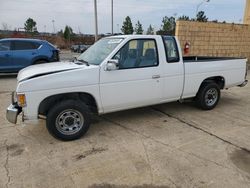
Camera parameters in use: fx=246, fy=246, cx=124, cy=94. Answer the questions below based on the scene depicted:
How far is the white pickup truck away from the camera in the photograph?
409cm

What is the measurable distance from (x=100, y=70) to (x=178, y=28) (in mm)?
8174

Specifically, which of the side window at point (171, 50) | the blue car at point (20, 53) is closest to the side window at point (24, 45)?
the blue car at point (20, 53)

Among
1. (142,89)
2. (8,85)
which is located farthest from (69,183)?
(8,85)

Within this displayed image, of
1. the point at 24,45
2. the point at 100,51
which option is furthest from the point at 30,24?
the point at 100,51

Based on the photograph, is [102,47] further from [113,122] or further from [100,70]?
[113,122]

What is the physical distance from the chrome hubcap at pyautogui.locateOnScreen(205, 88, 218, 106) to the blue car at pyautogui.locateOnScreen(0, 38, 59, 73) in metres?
7.66

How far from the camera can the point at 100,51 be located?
4.95m

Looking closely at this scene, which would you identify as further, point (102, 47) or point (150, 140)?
point (102, 47)

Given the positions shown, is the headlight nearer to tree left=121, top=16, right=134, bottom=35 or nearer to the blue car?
the blue car

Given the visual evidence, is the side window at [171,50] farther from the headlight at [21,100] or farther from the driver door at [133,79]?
the headlight at [21,100]

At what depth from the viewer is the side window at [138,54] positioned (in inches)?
184

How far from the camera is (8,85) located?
30.4ft

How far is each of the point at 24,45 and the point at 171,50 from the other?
7998 millimetres

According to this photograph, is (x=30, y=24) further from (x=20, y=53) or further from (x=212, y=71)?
(x=212, y=71)
